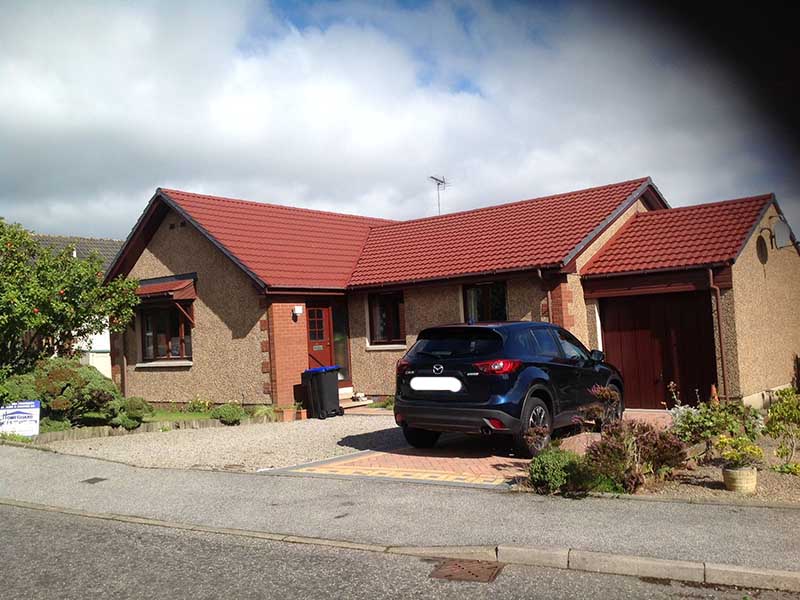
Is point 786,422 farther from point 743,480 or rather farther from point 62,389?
point 62,389

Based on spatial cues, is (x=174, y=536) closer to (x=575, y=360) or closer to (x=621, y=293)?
(x=575, y=360)

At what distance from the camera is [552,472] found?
25.6ft

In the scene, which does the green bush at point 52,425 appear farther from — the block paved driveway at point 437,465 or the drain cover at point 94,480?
the block paved driveway at point 437,465

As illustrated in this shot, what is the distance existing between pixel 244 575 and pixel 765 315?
12878 millimetres

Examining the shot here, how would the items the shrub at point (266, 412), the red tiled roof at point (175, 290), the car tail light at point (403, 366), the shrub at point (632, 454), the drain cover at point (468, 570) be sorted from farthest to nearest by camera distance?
the red tiled roof at point (175, 290), the shrub at point (266, 412), the car tail light at point (403, 366), the shrub at point (632, 454), the drain cover at point (468, 570)

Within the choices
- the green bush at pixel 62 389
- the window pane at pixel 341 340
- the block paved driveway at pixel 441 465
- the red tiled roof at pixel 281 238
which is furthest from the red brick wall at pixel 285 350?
the block paved driveway at pixel 441 465

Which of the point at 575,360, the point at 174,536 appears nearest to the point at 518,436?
the point at 575,360

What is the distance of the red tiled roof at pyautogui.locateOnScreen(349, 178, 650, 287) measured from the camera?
16.4m

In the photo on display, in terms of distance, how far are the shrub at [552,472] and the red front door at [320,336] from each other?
10.7m

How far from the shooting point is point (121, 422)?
14.8 metres

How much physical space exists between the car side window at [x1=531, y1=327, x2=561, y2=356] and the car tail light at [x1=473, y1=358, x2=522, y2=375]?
0.72 meters

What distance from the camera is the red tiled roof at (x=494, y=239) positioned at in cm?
1641

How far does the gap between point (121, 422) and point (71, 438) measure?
4.20 feet

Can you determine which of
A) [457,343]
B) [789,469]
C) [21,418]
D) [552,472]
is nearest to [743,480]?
[789,469]
